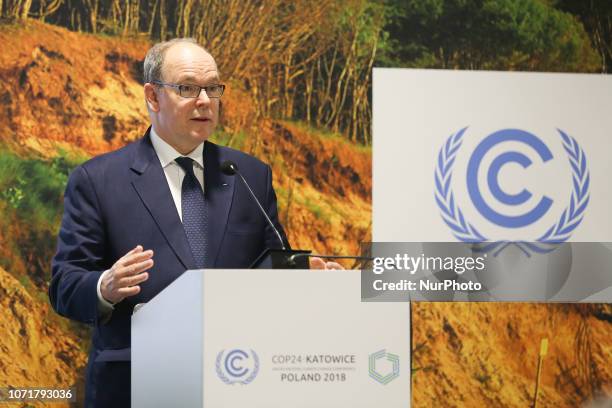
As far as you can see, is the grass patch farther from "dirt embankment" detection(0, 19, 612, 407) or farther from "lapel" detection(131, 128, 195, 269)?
"lapel" detection(131, 128, 195, 269)

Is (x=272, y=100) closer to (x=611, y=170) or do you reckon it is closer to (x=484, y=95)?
(x=484, y=95)

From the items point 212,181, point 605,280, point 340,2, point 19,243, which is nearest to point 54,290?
point 212,181

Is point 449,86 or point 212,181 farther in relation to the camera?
point 449,86

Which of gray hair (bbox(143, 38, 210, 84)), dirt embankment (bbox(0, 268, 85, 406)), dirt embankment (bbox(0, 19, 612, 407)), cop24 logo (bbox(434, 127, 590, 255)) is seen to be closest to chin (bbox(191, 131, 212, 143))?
gray hair (bbox(143, 38, 210, 84))

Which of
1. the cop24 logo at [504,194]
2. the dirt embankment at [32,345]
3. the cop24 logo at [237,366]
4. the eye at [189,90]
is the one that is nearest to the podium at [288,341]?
the cop24 logo at [237,366]

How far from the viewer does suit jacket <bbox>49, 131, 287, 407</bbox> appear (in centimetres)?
290

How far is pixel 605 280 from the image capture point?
5152 millimetres

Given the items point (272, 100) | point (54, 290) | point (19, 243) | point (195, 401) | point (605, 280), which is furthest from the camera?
point (605, 280)

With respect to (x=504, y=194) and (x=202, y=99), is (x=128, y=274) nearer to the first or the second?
(x=202, y=99)

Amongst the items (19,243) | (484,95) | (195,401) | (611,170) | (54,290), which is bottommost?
(195,401)

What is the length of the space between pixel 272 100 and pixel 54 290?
2.04 m

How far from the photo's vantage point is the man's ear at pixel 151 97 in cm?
329

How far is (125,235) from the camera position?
3.05m

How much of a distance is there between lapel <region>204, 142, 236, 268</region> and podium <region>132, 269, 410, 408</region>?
2.74 ft
